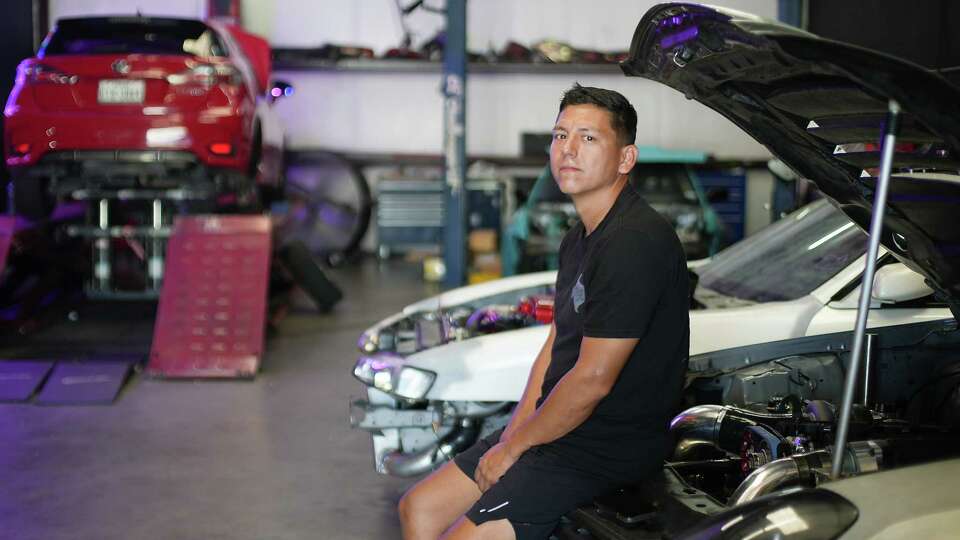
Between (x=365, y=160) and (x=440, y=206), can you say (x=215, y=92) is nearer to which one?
(x=440, y=206)

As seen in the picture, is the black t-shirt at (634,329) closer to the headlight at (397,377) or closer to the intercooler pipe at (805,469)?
the intercooler pipe at (805,469)

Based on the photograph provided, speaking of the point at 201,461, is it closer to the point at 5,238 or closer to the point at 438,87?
the point at 5,238

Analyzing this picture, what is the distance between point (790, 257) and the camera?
450 centimetres

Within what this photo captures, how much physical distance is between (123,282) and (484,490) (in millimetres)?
8302

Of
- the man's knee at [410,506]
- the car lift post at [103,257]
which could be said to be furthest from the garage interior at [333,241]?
the man's knee at [410,506]

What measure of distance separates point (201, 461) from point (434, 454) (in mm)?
1585

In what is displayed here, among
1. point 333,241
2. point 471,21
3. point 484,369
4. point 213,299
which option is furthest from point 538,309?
point 471,21

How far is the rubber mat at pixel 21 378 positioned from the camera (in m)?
6.27

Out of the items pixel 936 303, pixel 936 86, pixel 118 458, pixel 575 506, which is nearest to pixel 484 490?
pixel 575 506

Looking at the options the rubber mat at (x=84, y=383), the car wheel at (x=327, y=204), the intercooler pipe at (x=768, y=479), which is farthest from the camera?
the car wheel at (x=327, y=204)

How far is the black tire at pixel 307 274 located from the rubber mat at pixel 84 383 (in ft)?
8.29

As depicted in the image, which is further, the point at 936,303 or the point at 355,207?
the point at 355,207

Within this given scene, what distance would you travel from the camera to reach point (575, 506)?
8.59 ft

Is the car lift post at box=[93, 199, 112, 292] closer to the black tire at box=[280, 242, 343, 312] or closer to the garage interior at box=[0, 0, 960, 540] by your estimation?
the garage interior at box=[0, 0, 960, 540]
